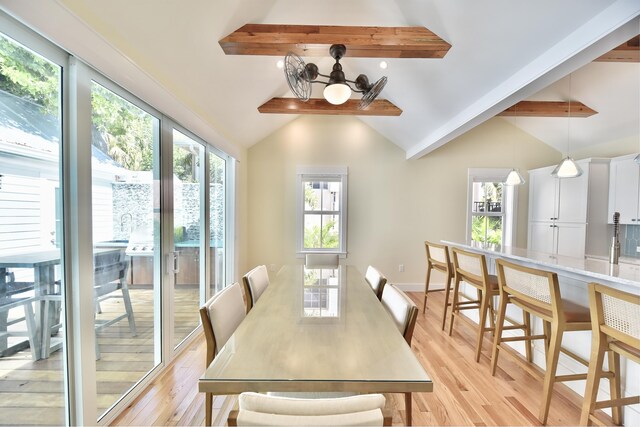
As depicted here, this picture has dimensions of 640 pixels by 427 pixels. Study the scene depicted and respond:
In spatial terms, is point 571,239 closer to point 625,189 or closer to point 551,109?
point 625,189

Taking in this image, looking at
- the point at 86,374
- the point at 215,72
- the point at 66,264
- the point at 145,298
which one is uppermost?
the point at 215,72

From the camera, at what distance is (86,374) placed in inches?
55.1

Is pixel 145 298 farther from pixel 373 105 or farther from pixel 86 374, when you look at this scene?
pixel 373 105

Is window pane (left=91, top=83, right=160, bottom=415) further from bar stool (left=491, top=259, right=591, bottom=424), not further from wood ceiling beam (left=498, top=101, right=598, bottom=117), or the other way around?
wood ceiling beam (left=498, top=101, right=598, bottom=117)

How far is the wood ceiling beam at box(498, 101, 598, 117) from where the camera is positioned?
3488 millimetres

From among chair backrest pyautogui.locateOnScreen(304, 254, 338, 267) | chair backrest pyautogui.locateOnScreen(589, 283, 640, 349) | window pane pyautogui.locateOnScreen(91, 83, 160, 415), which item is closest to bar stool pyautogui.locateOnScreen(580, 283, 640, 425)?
chair backrest pyautogui.locateOnScreen(589, 283, 640, 349)

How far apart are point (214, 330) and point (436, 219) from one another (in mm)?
4099

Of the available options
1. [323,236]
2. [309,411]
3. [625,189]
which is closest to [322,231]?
[323,236]

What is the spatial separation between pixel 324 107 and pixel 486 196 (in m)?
3.20

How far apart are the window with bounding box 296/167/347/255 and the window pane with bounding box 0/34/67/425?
329cm

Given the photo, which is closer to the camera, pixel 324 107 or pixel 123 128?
pixel 123 128

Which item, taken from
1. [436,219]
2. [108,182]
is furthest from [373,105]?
[108,182]

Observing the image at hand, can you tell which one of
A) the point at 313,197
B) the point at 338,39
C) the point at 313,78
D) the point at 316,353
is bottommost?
the point at 316,353

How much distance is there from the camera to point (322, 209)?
449 centimetres
